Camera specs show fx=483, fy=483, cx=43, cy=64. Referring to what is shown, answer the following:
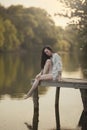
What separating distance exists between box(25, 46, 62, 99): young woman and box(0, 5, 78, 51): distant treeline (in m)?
83.3

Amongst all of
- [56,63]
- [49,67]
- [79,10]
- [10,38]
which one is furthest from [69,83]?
[10,38]

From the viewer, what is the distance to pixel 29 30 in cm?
11794

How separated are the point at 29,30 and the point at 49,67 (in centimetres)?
10119

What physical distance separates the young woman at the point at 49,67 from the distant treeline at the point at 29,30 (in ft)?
273

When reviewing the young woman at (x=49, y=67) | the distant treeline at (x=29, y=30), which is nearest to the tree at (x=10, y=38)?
the distant treeline at (x=29, y=30)

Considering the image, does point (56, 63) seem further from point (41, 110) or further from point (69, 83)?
point (41, 110)

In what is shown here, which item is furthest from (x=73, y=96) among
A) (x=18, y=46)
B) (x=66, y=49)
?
(x=66, y=49)

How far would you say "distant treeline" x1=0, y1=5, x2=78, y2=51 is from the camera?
10438 centimetres

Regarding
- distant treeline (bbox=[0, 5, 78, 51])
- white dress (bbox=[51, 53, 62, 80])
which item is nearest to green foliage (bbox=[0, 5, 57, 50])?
distant treeline (bbox=[0, 5, 78, 51])

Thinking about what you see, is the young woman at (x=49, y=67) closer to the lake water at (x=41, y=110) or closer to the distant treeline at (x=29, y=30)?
the lake water at (x=41, y=110)

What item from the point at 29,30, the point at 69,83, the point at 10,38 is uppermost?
the point at 29,30

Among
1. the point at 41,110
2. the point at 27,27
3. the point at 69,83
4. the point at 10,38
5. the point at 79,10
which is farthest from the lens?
the point at 27,27

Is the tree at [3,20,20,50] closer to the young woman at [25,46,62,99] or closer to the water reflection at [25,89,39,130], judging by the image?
the water reflection at [25,89,39,130]

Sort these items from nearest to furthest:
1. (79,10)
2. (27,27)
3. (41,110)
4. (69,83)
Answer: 1. (69,83)
2. (41,110)
3. (79,10)
4. (27,27)
